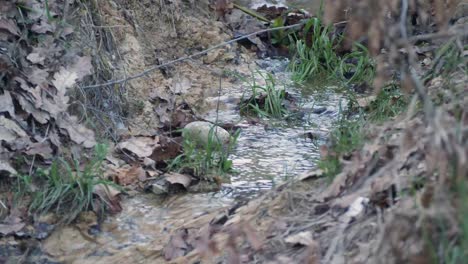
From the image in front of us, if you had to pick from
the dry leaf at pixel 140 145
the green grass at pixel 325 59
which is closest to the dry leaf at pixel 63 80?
the dry leaf at pixel 140 145

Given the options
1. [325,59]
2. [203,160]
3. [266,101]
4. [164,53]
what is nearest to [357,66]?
[325,59]

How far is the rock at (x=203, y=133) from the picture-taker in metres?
5.20

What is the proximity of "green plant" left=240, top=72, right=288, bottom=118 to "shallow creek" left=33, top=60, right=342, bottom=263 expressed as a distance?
123 mm

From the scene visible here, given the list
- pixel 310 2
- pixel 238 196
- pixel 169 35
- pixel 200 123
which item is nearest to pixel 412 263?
pixel 238 196

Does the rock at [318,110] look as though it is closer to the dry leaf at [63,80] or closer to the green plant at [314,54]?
the green plant at [314,54]

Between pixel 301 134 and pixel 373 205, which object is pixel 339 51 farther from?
pixel 373 205

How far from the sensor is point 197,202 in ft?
15.1

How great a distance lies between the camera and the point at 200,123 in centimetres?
539

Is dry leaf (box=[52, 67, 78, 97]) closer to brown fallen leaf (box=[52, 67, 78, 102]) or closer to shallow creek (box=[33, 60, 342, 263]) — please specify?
brown fallen leaf (box=[52, 67, 78, 102])

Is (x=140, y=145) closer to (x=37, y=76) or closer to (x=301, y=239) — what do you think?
(x=37, y=76)

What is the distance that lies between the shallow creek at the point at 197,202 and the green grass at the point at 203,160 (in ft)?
0.31

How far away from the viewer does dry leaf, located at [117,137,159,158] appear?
503 cm

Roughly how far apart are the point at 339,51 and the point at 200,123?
185cm

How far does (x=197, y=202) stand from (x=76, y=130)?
814 millimetres
